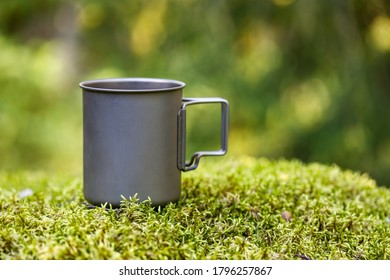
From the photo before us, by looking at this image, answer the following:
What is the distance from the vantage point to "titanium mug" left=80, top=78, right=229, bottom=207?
1.68 meters

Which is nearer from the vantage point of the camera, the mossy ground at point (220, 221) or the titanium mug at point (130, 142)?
the mossy ground at point (220, 221)

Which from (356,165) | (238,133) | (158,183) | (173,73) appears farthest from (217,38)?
(158,183)

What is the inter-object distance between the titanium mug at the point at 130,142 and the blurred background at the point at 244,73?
8.99 ft

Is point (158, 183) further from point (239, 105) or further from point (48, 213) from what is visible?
point (239, 105)

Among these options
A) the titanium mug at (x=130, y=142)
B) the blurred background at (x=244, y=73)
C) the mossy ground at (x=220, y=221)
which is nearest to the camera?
the mossy ground at (x=220, y=221)

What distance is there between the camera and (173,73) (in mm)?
4633

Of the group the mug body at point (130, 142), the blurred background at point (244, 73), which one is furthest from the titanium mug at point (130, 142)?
the blurred background at point (244, 73)

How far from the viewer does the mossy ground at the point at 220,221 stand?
56.4 inches

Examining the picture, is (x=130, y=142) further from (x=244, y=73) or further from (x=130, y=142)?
(x=244, y=73)

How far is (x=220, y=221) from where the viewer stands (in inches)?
68.4

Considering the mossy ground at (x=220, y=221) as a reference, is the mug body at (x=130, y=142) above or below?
above

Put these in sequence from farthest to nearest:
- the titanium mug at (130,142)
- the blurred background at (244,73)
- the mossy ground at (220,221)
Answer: the blurred background at (244,73) → the titanium mug at (130,142) → the mossy ground at (220,221)

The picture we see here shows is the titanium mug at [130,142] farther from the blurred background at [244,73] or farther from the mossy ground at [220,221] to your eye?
the blurred background at [244,73]

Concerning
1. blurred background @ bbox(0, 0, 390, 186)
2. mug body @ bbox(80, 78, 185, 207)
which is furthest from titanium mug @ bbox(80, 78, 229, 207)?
blurred background @ bbox(0, 0, 390, 186)
